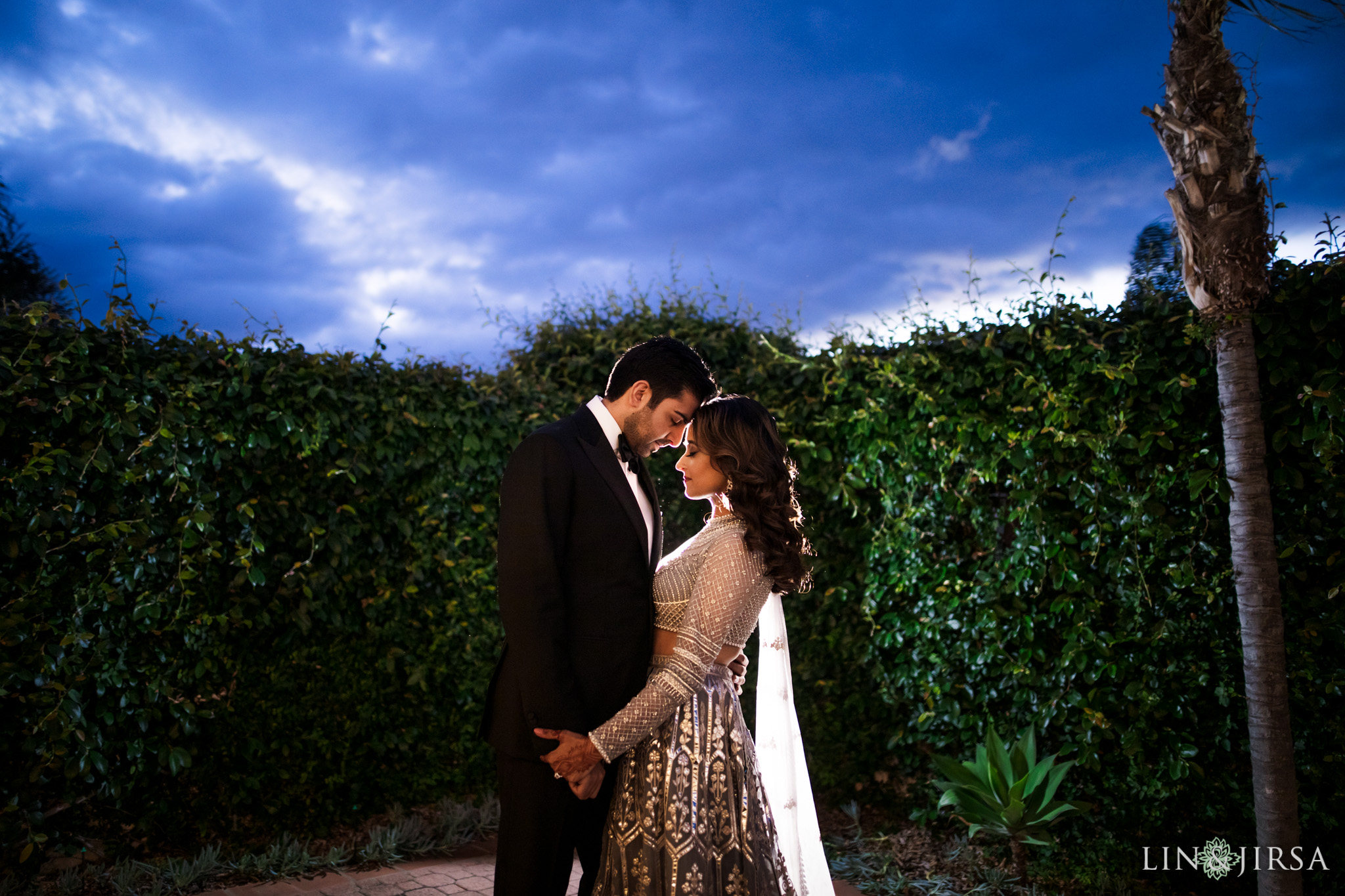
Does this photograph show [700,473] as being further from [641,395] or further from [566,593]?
[566,593]

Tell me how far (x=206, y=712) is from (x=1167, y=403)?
467cm

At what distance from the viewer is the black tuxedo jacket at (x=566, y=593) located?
5.40 ft

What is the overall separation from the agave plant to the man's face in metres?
2.46

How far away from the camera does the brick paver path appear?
3.12 metres

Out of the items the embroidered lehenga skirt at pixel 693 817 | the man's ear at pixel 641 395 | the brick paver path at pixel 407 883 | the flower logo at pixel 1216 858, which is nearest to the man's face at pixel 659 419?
the man's ear at pixel 641 395

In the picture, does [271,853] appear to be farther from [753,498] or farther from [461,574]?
[753,498]

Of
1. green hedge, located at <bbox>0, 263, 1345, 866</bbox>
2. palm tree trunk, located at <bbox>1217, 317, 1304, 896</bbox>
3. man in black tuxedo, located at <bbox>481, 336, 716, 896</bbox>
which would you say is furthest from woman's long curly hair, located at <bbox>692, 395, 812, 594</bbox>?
green hedge, located at <bbox>0, 263, 1345, 866</bbox>

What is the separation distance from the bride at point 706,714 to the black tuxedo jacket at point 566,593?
9 centimetres

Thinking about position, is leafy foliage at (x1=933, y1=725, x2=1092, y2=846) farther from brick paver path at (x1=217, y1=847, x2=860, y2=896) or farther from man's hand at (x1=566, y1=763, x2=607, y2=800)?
man's hand at (x1=566, y1=763, x2=607, y2=800)

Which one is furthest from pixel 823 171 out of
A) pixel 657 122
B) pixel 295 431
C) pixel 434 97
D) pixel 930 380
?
pixel 295 431

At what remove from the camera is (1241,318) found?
8.03 ft

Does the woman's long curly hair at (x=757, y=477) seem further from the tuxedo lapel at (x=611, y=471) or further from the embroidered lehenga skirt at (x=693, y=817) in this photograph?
the embroidered lehenga skirt at (x=693, y=817)

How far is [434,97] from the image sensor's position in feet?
22.2

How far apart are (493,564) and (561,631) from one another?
2.60m
